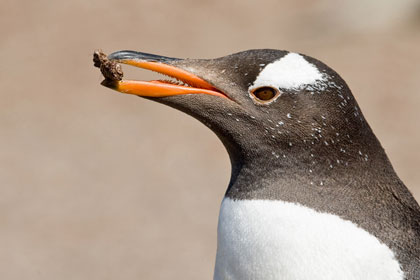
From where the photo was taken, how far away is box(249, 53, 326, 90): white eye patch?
3041mm

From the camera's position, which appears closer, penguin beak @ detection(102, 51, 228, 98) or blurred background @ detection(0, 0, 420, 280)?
penguin beak @ detection(102, 51, 228, 98)

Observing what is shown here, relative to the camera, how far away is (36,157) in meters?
9.38

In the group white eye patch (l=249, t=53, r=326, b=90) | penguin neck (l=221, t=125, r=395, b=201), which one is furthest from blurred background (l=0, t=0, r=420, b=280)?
white eye patch (l=249, t=53, r=326, b=90)

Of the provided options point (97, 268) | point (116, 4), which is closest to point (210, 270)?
point (97, 268)

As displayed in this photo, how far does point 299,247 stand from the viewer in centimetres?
295

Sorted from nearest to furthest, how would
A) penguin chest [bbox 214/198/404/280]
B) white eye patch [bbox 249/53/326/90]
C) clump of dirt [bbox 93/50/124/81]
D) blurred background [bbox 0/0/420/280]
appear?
penguin chest [bbox 214/198/404/280]
white eye patch [bbox 249/53/326/90]
clump of dirt [bbox 93/50/124/81]
blurred background [bbox 0/0/420/280]

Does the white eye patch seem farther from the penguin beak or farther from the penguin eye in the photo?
the penguin beak

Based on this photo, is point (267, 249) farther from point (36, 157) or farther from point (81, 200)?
point (36, 157)

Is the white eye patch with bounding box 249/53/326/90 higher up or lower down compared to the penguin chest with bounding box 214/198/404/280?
higher up

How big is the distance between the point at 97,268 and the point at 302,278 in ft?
16.1

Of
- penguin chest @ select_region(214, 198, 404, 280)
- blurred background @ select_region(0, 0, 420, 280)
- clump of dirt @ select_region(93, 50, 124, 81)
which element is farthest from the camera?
blurred background @ select_region(0, 0, 420, 280)

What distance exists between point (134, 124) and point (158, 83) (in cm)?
691

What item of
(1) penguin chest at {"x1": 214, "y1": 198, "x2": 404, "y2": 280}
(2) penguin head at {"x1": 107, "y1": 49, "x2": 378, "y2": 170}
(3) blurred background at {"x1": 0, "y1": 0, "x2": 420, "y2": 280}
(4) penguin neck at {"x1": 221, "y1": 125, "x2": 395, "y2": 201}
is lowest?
(1) penguin chest at {"x1": 214, "y1": 198, "x2": 404, "y2": 280}

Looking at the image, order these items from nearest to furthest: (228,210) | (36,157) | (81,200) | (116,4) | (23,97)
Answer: (228,210) < (81,200) < (36,157) < (23,97) < (116,4)
